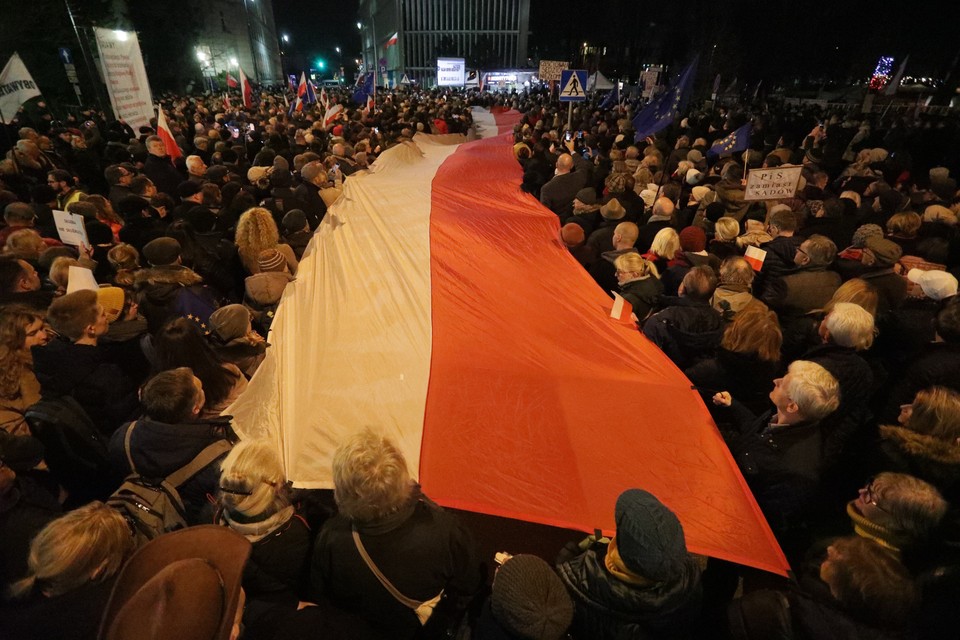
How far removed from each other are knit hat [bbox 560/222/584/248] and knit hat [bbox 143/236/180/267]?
381 cm

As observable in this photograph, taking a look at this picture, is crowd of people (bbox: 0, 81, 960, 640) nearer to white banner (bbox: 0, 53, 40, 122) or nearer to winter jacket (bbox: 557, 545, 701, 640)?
winter jacket (bbox: 557, 545, 701, 640)

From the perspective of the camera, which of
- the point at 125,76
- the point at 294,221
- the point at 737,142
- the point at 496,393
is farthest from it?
the point at 125,76

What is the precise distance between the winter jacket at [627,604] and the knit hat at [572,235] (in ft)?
13.1

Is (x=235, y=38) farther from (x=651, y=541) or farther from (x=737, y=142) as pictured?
(x=651, y=541)

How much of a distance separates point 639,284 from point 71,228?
16.8ft

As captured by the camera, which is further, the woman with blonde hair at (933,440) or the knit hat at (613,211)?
the knit hat at (613,211)

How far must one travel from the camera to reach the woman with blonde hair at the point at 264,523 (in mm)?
1766

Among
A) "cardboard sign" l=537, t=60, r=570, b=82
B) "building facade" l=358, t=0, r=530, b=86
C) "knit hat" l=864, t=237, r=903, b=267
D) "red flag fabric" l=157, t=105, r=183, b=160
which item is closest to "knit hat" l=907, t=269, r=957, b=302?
"knit hat" l=864, t=237, r=903, b=267

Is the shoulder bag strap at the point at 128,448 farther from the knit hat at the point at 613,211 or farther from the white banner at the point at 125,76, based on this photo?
the white banner at the point at 125,76

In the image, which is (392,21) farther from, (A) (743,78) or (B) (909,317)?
(B) (909,317)

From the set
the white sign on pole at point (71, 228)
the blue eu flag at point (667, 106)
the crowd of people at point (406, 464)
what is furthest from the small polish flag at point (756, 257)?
the white sign on pole at point (71, 228)

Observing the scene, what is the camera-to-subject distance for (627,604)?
5.29ft

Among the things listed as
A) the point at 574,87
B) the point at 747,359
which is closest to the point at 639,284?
the point at 747,359

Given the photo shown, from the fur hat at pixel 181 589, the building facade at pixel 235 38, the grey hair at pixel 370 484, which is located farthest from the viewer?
the building facade at pixel 235 38
